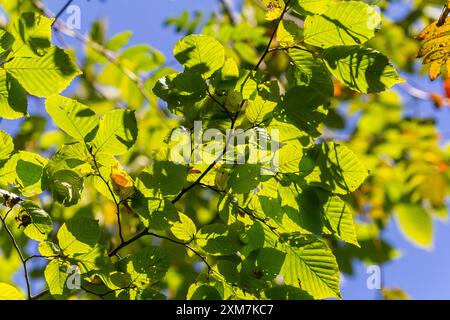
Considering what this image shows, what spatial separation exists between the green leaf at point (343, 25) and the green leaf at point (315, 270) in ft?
1.24

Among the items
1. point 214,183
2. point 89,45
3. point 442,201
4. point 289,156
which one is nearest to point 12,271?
point 89,45

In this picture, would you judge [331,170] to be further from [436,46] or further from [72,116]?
[72,116]

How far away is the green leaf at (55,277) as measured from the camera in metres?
1.04

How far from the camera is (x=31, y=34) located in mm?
1022

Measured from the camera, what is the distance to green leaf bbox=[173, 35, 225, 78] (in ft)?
3.42

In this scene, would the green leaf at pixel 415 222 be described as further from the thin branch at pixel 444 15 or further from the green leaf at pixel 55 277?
the green leaf at pixel 55 277

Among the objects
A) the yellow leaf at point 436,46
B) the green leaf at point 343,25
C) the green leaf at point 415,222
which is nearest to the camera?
the green leaf at point 343,25

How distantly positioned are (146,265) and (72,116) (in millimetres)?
319

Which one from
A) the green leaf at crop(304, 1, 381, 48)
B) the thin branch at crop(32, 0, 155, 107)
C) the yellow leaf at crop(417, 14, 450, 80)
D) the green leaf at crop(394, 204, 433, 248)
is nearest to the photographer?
the green leaf at crop(304, 1, 381, 48)

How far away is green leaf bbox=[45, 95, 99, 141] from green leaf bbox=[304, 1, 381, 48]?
440 mm

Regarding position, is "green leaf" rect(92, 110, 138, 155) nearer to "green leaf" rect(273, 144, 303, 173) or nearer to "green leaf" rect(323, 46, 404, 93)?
"green leaf" rect(273, 144, 303, 173)

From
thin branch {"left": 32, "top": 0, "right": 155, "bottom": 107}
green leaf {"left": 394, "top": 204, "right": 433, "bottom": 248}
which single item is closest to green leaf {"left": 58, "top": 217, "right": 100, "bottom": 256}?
thin branch {"left": 32, "top": 0, "right": 155, "bottom": 107}

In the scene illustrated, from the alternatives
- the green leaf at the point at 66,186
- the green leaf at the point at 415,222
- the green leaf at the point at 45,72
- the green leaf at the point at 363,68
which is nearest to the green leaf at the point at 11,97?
the green leaf at the point at 45,72
